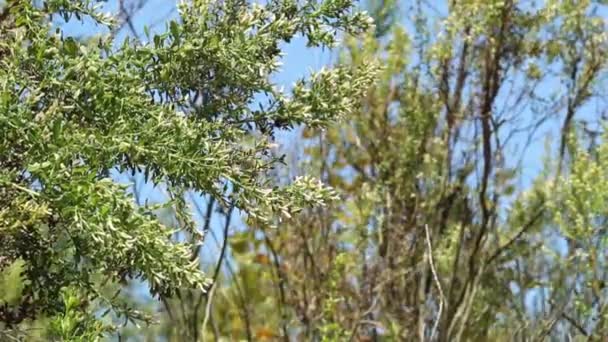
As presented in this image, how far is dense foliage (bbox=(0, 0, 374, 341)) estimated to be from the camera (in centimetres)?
392

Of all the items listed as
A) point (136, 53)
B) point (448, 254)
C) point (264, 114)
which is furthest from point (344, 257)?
point (136, 53)

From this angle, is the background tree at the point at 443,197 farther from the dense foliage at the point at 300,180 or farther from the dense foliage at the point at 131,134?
the dense foliage at the point at 131,134

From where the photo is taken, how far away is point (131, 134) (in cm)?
408

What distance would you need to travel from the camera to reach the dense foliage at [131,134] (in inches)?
154

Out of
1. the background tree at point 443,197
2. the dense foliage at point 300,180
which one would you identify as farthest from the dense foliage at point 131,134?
the background tree at point 443,197

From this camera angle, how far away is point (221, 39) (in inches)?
177

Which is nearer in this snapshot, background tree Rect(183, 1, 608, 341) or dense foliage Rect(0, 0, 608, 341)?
dense foliage Rect(0, 0, 608, 341)

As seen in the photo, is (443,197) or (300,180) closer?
(300,180)

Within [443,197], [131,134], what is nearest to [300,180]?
[131,134]

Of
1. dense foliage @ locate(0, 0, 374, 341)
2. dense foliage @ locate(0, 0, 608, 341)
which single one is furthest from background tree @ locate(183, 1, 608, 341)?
dense foliage @ locate(0, 0, 374, 341)

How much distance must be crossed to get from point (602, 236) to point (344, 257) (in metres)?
2.16

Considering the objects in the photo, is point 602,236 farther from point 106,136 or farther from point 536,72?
point 106,136

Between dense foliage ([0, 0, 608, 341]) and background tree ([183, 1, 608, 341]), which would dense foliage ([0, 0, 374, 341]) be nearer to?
dense foliage ([0, 0, 608, 341])

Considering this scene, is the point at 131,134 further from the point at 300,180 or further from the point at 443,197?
the point at 443,197
